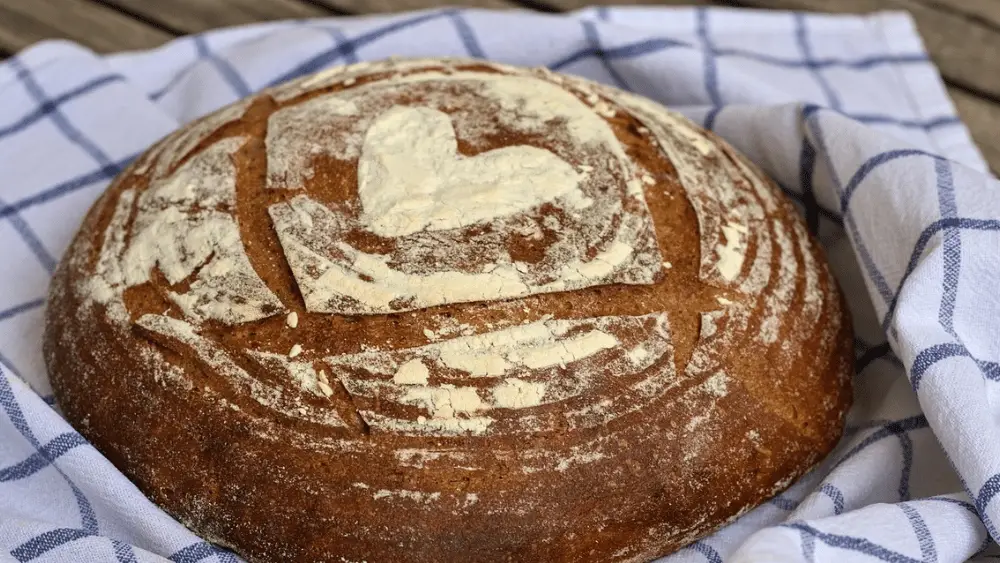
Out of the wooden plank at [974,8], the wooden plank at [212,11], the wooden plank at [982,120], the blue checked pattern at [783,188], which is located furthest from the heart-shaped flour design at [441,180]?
the wooden plank at [974,8]

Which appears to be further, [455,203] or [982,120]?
[982,120]

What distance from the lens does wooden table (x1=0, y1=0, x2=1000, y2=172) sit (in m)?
2.14

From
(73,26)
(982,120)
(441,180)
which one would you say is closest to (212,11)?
(73,26)

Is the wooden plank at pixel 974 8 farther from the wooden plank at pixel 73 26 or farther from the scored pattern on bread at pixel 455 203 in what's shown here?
the wooden plank at pixel 73 26

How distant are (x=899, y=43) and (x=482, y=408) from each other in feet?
4.85

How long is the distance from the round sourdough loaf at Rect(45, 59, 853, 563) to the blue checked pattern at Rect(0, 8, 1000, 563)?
70 mm

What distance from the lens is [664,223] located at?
1.28 m

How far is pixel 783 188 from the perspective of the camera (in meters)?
1.66

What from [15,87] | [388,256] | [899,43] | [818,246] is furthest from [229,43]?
[899,43]

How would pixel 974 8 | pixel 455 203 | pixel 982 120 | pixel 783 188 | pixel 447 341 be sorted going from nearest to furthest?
pixel 447 341
pixel 455 203
pixel 783 188
pixel 982 120
pixel 974 8

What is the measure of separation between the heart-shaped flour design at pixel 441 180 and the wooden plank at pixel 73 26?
106 cm

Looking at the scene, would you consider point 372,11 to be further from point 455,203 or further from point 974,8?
point 974,8

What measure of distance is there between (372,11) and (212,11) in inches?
13.6

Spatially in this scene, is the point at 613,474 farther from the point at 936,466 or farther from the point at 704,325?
the point at 936,466
